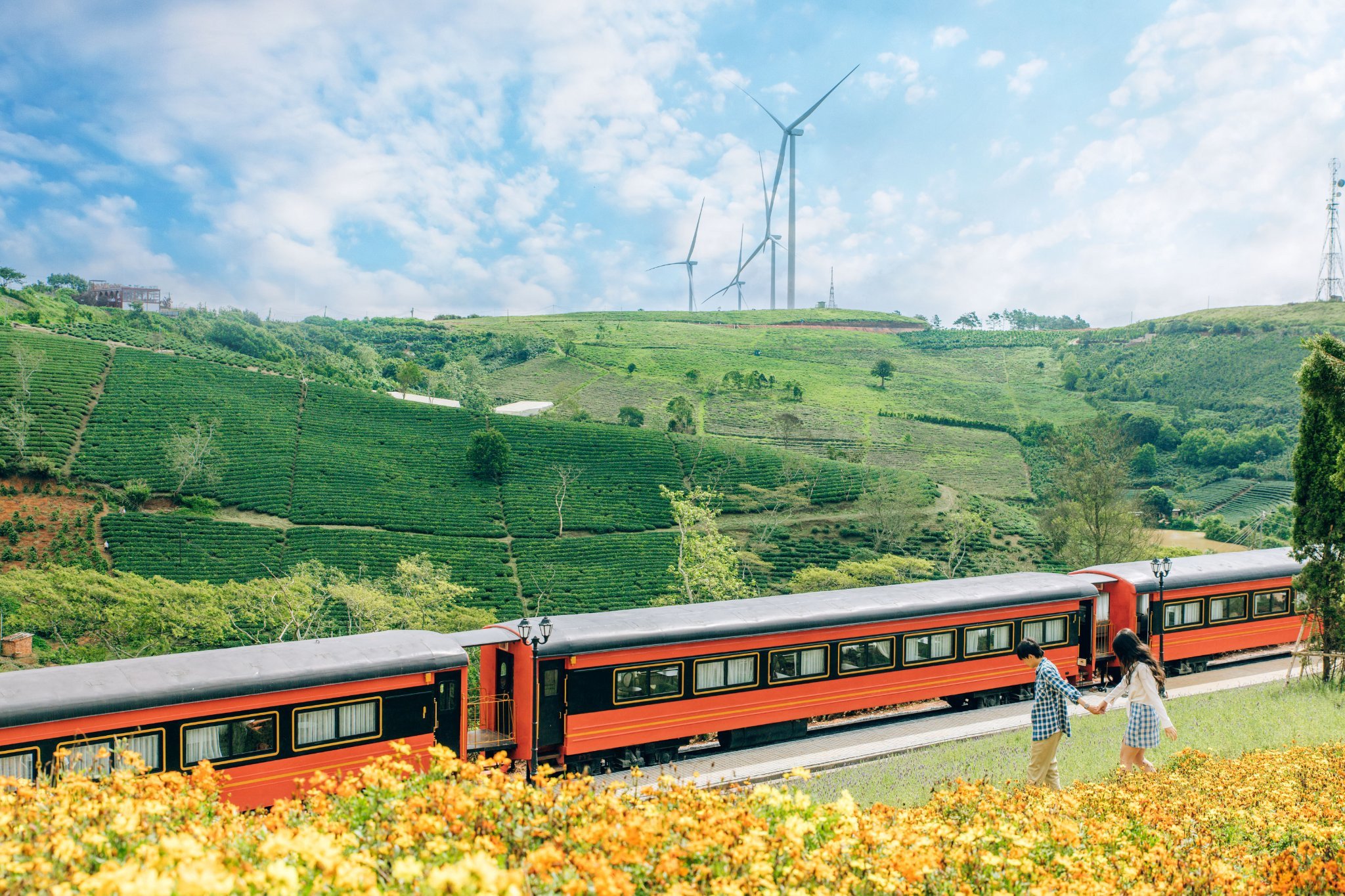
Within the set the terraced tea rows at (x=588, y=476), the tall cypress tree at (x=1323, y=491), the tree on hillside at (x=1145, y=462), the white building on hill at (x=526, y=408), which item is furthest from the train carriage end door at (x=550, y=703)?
the tree on hillside at (x=1145, y=462)

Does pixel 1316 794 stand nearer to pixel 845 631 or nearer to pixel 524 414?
pixel 845 631

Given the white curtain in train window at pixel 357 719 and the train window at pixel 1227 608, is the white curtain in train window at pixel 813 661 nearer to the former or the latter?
the white curtain in train window at pixel 357 719

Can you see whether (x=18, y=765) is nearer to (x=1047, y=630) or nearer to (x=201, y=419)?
(x=1047, y=630)

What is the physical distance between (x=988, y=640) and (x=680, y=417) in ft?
Answer: 172

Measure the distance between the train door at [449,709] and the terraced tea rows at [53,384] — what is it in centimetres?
4280

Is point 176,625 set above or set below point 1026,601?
below

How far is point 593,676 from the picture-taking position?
580 inches

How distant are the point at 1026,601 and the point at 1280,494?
61.2m

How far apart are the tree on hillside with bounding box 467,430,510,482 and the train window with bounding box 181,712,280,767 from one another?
1703 inches

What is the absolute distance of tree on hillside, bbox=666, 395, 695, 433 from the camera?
7056cm

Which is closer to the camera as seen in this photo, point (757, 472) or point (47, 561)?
point (47, 561)

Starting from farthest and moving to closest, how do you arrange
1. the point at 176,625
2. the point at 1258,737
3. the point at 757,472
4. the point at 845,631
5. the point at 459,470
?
the point at 757,472
the point at 459,470
the point at 176,625
the point at 845,631
the point at 1258,737

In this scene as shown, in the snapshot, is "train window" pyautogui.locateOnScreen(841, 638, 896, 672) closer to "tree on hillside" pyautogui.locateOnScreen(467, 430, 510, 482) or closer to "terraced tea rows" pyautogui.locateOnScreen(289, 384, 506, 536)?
"terraced tea rows" pyautogui.locateOnScreen(289, 384, 506, 536)

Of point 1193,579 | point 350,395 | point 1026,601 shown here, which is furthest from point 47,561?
point 1193,579
